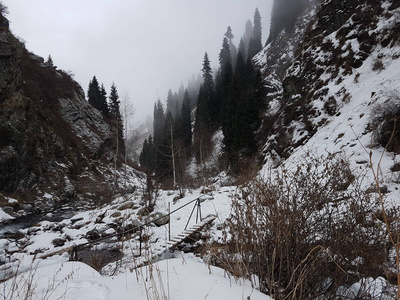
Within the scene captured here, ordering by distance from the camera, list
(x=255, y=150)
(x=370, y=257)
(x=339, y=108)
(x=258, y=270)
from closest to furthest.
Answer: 1. (x=370, y=257)
2. (x=258, y=270)
3. (x=339, y=108)
4. (x=255, y=150)

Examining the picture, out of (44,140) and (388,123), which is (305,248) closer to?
(388,123)

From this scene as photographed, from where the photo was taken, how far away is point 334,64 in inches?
596

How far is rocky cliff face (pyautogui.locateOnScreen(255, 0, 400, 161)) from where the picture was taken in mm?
12171

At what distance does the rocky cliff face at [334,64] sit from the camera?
39.9ft

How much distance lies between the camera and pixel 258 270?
2.54 meters

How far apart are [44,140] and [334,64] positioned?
89.6 feet

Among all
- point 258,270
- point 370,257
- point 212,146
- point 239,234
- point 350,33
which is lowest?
point 258,270

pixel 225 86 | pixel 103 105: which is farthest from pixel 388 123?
pixel 103 105

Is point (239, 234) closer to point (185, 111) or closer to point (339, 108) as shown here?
point (339, 108)

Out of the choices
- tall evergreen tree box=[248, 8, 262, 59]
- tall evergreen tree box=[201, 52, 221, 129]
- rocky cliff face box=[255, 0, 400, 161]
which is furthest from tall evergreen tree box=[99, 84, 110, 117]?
tall evergreen tree box=[248, 8, 262, 59]

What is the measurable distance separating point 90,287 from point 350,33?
68.9ft

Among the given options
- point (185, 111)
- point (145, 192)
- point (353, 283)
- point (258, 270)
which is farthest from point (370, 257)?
point (185, 111)

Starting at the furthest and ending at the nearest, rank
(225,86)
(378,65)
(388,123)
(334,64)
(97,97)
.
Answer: (97,97) < (225,86) < (334,64) < (378,65) < (388,123)

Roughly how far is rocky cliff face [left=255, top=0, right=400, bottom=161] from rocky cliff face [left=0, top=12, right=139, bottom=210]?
19.0m
